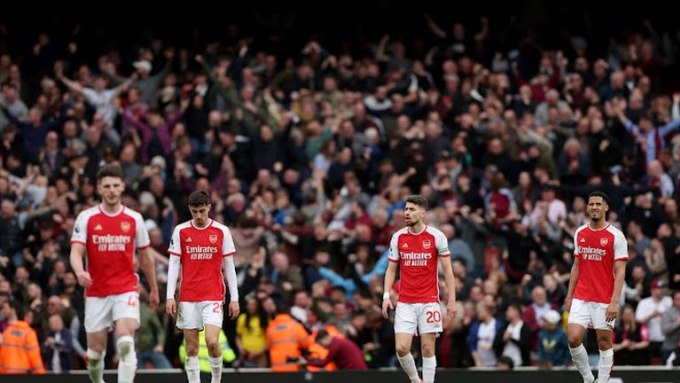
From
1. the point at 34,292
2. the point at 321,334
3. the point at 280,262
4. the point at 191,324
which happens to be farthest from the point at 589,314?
the point at 34,292

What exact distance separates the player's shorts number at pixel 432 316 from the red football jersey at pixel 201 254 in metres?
2.41

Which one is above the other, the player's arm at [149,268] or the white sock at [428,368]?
the player's arm at [149,268]

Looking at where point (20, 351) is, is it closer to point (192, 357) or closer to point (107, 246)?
point (192, 357)

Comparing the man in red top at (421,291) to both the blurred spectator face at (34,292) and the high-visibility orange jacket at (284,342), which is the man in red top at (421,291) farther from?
the blurred spectator face at (34,292)

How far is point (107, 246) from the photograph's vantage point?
16.3 m

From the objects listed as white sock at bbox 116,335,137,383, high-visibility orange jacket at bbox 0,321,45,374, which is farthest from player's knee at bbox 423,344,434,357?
high-visibility orange jacket at bbox 0,321,45,374

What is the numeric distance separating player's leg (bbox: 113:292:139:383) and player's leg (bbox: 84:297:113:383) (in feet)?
0.33

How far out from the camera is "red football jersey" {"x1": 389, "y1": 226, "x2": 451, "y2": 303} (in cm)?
1864

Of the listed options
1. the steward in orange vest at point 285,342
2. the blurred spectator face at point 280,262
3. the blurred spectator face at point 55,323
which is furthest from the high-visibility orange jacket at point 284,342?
the blurred spectator face at point 55,323

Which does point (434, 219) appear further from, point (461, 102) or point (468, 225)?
point (461, 102)

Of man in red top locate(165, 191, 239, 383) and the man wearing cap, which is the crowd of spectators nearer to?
the man wearing cap

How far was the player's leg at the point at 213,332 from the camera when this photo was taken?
18359mm

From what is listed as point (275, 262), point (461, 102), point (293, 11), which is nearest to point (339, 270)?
point (275, 262)

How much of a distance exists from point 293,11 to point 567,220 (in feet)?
28.5
